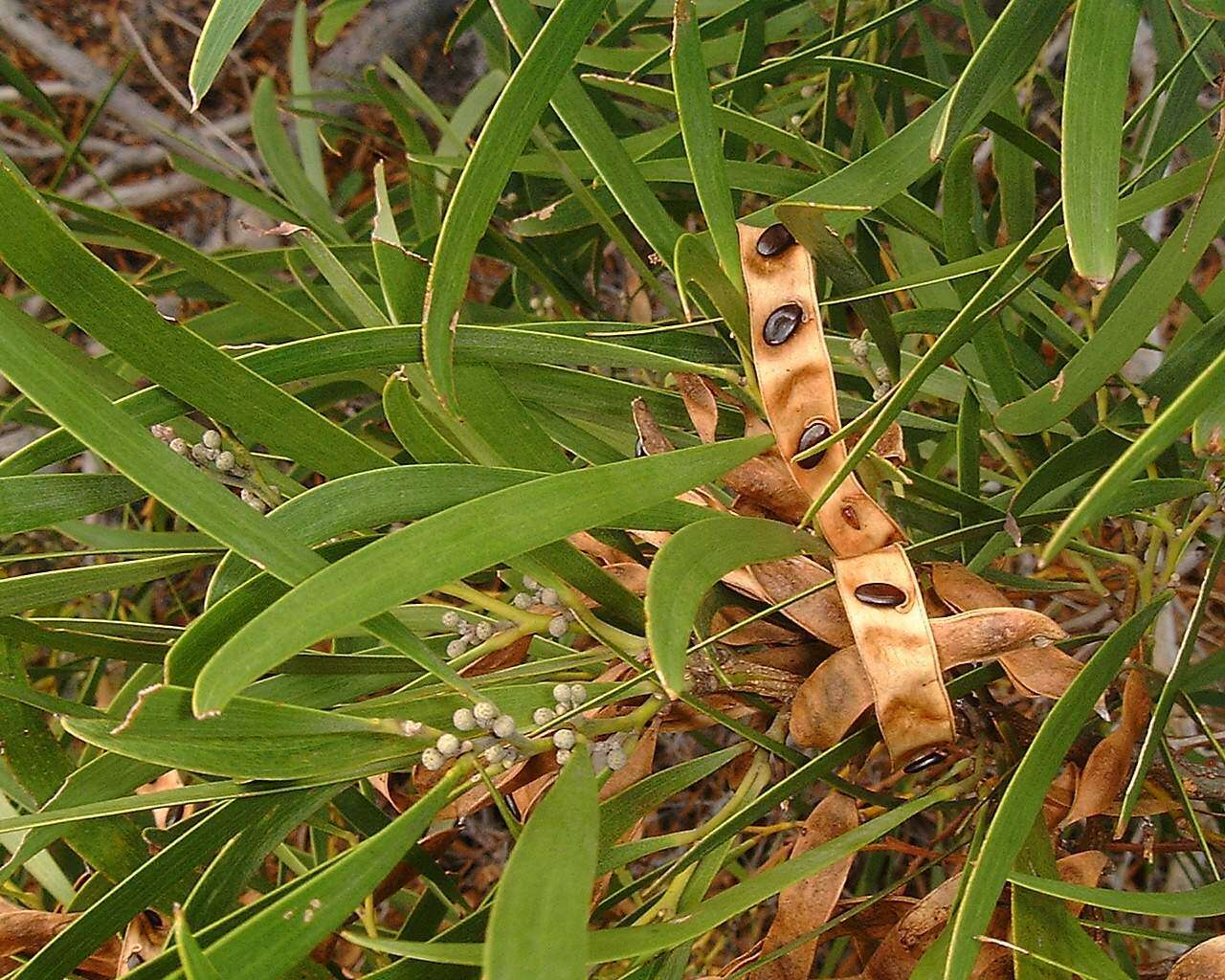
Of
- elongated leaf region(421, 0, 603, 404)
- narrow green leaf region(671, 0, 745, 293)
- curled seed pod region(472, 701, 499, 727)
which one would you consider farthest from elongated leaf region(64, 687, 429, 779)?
narrow green leaf region(671, 0, 745, 293)

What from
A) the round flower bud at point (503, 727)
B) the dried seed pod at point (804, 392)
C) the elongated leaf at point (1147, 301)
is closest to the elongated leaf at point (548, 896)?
the round flower bud at point (503, 727)

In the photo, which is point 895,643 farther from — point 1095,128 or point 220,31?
point 220,31

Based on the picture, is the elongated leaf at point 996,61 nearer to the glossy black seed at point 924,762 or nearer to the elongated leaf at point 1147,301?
the elongated leaf at point 1147,301

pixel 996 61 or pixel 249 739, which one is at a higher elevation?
pixel 996 61

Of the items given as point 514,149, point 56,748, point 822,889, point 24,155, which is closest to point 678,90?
point 514,149

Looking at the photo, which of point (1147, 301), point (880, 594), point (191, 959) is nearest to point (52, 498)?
point (191, 959)

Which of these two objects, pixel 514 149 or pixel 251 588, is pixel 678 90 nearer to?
pixel 514 149
